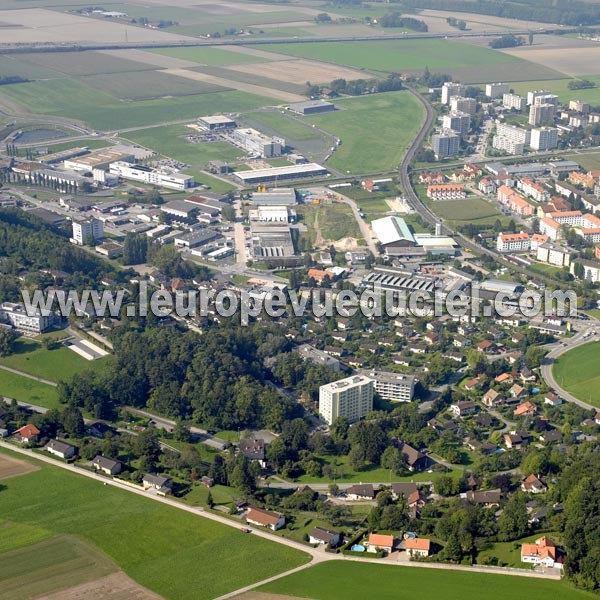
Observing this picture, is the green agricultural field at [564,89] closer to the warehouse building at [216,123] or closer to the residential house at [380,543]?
the warehouse building at [216,123]

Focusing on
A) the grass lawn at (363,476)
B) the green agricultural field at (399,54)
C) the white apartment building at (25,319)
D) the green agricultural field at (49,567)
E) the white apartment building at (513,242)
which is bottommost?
the grass lawn at (363,476)

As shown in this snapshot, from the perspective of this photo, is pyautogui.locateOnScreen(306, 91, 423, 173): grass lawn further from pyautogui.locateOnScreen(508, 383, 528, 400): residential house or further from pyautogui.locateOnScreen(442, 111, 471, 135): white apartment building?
pyautogui.locateOnScreen(508, 383, 528, 400): residential house

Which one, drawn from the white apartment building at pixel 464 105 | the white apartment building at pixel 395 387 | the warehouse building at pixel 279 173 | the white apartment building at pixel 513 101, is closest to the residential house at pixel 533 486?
the white apartment building at pixel 395 387

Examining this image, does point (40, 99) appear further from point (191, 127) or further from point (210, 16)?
point (210, 16)

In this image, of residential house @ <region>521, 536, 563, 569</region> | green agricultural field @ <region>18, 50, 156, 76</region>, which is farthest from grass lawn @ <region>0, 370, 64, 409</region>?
green agricultural field @ <region>18, 50, 156, 76</region>

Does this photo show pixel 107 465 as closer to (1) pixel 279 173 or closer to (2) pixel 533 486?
(2) pixel 533 486
